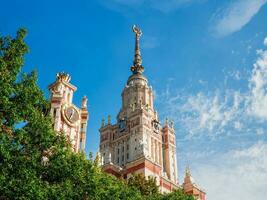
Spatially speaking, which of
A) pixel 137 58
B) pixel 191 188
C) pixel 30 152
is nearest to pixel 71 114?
pixel 30 152

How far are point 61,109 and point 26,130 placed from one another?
51.8ft

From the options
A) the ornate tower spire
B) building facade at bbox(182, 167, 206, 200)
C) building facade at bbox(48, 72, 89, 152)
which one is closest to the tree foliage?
building facade at bbox(48, 72, 89, 152)

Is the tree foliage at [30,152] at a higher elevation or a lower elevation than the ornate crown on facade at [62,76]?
lower

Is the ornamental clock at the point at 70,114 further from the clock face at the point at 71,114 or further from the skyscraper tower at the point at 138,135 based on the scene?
the skyscraper tower at the point at 138,135

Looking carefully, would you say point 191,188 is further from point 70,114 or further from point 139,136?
point 70,114

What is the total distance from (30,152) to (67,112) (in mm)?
16785


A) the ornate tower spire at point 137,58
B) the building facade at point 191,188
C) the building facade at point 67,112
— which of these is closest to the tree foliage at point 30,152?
the building facade at point 67,112

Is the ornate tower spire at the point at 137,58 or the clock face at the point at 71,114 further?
the ornate tower spire at the point at 137,58

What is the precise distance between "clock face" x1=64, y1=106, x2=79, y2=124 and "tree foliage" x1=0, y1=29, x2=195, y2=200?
1346 centimetres

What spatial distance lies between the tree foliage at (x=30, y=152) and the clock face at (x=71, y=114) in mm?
13459

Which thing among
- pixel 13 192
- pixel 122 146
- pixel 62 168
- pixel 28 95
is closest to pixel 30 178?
pixel 13 192

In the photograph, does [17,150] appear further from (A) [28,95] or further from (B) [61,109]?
(B) [61,109]

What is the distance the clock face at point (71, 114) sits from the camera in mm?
41222

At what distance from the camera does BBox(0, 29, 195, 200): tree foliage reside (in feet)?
74.6
